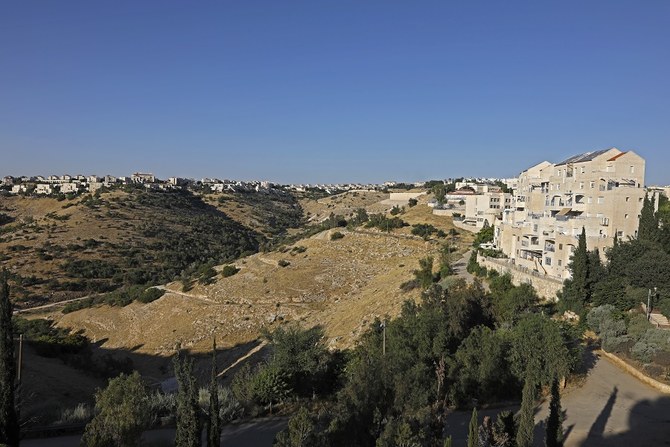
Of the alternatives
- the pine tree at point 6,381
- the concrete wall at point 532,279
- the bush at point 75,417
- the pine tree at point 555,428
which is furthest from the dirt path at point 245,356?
the pine tree at point 555,428

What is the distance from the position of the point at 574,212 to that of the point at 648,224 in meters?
6.02

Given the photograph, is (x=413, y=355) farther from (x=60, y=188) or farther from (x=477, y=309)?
(x=60, y=188)

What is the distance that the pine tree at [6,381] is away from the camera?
10.9 m

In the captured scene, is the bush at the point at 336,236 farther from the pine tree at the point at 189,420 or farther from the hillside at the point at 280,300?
the pine tree at the point at 189,420

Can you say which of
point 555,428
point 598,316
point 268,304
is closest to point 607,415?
point 555,428

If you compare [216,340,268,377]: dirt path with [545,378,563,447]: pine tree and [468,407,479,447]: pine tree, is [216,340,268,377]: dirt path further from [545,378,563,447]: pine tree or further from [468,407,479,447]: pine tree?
[468,407,479,447]: pine tree

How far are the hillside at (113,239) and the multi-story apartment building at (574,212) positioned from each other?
36.2 m

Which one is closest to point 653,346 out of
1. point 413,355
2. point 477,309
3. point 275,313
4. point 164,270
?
point 477,309

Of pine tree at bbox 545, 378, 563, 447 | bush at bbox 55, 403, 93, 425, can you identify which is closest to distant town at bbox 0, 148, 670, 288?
pine tree at bbox 545, 378, 563, 447

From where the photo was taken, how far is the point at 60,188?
392 ft

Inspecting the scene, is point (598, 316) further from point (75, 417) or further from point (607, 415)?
point (75, 417)

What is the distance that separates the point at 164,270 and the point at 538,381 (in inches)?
2041

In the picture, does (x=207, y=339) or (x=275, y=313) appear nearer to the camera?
(x=207, y=339)

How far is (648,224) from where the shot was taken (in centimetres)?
2759
